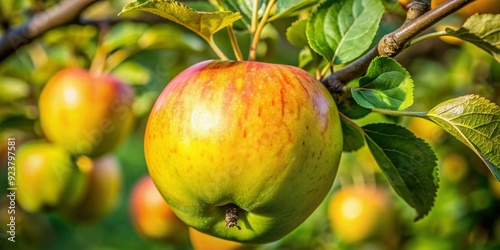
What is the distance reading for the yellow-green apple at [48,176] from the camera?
1.37m

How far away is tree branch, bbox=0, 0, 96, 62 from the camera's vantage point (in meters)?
1.25

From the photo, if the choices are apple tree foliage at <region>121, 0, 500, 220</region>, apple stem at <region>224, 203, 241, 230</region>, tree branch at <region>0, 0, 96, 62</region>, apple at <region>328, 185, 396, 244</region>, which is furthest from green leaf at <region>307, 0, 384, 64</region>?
apple at <region>328, 185, 396, 244</region>

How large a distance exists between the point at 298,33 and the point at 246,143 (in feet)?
0.87

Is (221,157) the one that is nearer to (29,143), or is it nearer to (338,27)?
(338,27)

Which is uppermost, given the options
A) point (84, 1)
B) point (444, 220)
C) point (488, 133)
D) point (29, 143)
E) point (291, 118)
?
point (84, 1)

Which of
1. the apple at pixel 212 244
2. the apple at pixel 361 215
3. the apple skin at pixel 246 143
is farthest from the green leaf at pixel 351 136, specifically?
the apple at pixel 361 215

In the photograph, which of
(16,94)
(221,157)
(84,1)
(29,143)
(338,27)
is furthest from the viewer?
(16,94)

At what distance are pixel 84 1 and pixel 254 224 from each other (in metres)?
0.73

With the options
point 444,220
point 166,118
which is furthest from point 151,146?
point 444,220

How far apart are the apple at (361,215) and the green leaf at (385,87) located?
114 cm

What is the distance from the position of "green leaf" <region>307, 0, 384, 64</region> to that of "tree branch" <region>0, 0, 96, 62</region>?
609mm

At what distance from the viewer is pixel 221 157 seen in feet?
1.99

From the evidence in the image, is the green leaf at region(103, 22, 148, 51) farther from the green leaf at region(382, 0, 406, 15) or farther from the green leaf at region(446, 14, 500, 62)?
the green leaf at region(446, 14, 500, 62)

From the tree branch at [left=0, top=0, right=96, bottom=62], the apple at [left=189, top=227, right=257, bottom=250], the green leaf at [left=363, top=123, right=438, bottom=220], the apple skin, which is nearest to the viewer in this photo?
the apple skin
